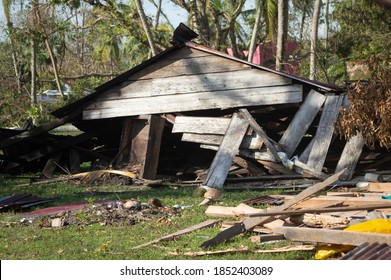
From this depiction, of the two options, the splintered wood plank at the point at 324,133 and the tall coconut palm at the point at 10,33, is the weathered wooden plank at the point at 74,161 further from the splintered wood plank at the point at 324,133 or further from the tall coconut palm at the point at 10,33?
the tall coconut palm at the point at 10,33

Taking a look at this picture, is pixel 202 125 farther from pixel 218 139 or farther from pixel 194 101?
pixel 194 101

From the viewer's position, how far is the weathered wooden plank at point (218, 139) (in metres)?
14.3

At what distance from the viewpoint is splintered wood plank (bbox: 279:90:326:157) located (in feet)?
47.3

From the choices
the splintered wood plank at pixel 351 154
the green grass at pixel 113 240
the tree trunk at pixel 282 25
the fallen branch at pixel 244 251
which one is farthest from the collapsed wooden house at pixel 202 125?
the tree trunk at pixel 282 25

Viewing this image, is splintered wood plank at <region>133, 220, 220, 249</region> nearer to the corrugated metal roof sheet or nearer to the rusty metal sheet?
the rusty metal sheet

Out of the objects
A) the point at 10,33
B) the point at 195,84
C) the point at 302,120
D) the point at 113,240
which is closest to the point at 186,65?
the point at 195,84

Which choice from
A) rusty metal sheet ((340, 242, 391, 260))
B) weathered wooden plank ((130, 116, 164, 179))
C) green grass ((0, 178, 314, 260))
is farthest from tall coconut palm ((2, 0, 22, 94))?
rusty metal sheet ((340, 242, 391, 260))

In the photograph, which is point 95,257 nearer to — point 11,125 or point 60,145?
point 60,145

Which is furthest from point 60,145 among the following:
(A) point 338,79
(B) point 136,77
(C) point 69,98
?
(A) point 338,79

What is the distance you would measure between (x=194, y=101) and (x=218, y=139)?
3.84 feet

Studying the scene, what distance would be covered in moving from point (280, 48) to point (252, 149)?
10.4 metres

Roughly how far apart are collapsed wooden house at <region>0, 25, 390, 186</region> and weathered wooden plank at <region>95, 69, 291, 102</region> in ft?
0.07

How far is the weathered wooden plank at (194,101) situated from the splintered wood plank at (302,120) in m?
0.24

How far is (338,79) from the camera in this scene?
34.4 m
